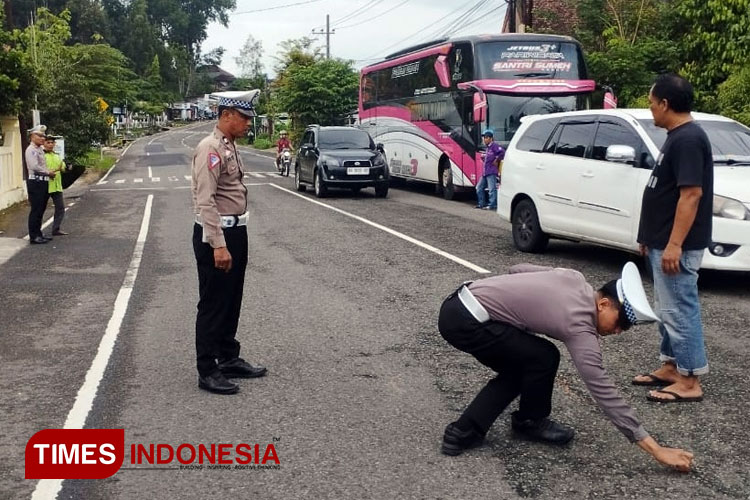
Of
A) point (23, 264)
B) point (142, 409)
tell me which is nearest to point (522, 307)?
point (142, 409)

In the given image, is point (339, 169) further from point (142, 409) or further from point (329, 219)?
point (142, 409)

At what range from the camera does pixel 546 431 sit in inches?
183

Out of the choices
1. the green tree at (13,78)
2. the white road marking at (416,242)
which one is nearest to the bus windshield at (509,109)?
the white road marking at (416,242)

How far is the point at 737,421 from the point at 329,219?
1151 cm

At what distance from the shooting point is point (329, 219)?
1606cm

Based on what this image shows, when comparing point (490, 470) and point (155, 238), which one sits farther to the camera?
point (155, 238)

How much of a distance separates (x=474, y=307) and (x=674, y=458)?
46.0 inches

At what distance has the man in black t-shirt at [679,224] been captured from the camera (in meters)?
5.15

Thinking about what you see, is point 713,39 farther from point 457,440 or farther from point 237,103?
point 457,440

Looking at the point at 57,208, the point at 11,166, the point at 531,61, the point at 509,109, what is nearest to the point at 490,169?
the point at 509,109

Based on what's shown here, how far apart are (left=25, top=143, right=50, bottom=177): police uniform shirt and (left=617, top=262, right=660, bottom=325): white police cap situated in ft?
37.3

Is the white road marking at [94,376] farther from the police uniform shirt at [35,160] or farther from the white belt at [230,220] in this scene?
the police uniform shirt at [35,160]

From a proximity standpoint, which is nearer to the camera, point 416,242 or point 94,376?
point 94,376

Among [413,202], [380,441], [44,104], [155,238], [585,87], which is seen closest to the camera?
[380,441]
